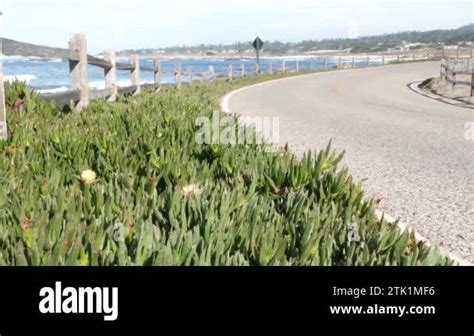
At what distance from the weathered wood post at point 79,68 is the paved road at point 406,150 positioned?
11.3 feet

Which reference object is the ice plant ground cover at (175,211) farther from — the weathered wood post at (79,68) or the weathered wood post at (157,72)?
the weathered wood post at (157,72)

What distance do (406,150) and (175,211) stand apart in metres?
6.38

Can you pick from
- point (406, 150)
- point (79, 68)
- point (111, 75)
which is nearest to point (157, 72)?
point (111, 75)

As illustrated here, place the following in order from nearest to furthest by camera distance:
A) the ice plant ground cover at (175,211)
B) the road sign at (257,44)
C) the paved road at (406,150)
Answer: the ice plant ground cover at (175,211) < the paved road at (406,150) < the road sign at (257,44)

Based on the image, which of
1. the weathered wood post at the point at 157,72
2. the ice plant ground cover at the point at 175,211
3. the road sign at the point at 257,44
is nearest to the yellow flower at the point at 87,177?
the ice plant ground cover at the point at 175,211

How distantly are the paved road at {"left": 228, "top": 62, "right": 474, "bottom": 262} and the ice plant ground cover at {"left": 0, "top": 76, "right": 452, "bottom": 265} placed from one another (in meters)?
0.79

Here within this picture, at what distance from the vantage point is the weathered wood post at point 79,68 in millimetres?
8734

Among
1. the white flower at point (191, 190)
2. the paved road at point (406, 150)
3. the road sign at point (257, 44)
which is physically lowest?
the paved road at point (406, 150)
